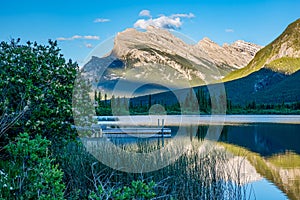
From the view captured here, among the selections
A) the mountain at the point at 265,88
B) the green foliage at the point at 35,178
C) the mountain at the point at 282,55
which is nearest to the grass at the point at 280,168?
the green foliage at the point at 35,178

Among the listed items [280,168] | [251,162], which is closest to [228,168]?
[280,168]

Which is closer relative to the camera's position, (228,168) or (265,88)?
(228,168)

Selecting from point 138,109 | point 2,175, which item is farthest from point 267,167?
point 138,109

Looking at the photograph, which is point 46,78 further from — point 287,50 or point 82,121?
point 287,50

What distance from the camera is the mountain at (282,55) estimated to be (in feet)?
474

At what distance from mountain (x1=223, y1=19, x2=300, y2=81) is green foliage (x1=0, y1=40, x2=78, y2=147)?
449ft

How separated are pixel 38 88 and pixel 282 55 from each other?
15813 cm

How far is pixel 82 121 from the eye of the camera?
10117 mm

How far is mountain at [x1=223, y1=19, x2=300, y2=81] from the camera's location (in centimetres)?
14462

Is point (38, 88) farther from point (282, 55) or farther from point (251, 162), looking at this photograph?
point (282, 55)

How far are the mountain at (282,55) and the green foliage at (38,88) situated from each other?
5391 inches

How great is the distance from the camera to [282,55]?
156875 mm

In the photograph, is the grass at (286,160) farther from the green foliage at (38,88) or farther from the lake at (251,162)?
the green foliage at (38,88)

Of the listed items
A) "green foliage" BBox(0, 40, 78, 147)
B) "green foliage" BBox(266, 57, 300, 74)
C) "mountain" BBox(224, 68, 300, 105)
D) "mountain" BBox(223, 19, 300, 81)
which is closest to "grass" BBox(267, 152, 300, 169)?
"green foliage" BBox(0, 40, 78, 147)
